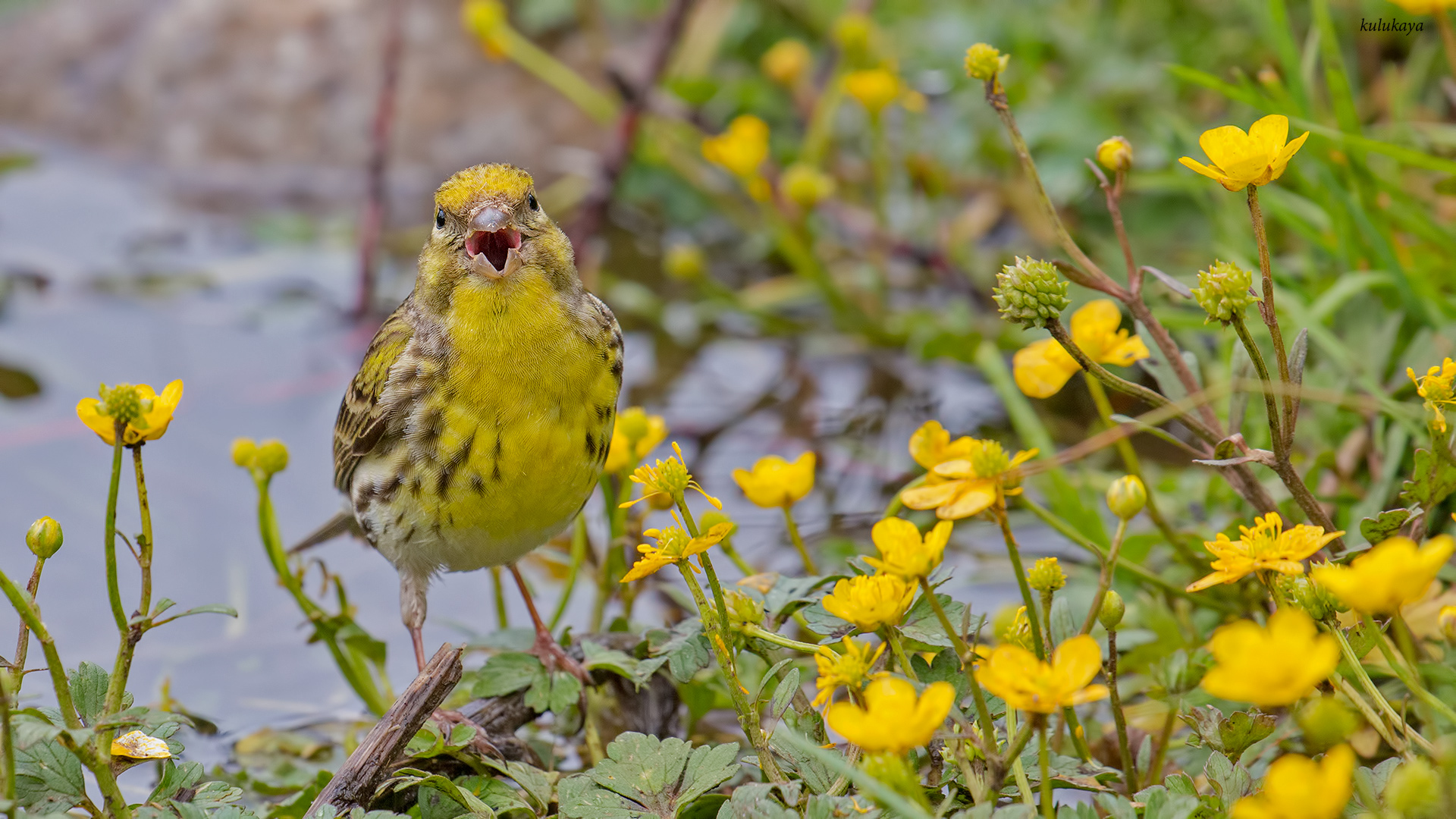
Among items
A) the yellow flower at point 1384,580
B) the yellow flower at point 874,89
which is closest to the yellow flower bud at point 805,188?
the yellow flower at point 874,89

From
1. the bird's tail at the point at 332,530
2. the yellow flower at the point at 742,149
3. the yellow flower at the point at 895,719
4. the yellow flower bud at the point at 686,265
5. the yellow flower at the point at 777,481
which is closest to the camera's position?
the yellow flower at the point at 895,719

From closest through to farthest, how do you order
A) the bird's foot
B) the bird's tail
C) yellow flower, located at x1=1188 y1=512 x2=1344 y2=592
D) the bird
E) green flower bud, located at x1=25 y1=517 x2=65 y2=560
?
1. yellow flower, located at x1=1188 y1=512 x2=1344 y2=592
2. green flower bud, located at x1=25 y1=517 x2=65 y2=560
3. the bird's foot
4. the bird
5. the bird's tail

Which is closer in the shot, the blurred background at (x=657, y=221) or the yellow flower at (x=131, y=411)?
the yellow flower at (x=131, y=411)

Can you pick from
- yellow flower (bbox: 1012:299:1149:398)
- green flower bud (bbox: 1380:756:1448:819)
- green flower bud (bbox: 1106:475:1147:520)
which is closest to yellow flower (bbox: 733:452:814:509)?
yellow flower (bbox: 1012:299:1149:398)

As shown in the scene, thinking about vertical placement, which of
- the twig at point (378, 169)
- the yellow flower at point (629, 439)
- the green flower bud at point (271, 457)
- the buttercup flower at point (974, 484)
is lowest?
the buttercup flower at point (974, 484)

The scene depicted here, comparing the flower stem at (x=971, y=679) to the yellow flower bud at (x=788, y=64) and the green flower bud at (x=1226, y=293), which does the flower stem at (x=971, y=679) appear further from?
the yellow flower bud at (x=788, y=64)

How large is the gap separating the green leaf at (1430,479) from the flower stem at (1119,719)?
17.7 inches

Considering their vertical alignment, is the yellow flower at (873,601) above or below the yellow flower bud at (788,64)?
below

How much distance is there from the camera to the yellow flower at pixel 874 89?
400 centimetres

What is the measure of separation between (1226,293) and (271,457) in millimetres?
1529

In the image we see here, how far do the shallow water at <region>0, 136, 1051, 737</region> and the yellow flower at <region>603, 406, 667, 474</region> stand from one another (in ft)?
1.47

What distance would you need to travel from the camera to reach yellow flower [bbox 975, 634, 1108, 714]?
1.43 metres

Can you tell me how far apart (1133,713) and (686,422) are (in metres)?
1.83

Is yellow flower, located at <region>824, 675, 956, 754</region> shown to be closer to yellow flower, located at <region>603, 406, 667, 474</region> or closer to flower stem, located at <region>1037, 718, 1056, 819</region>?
flower stem, located at <region>1037, 718, 1056, 819</region>
